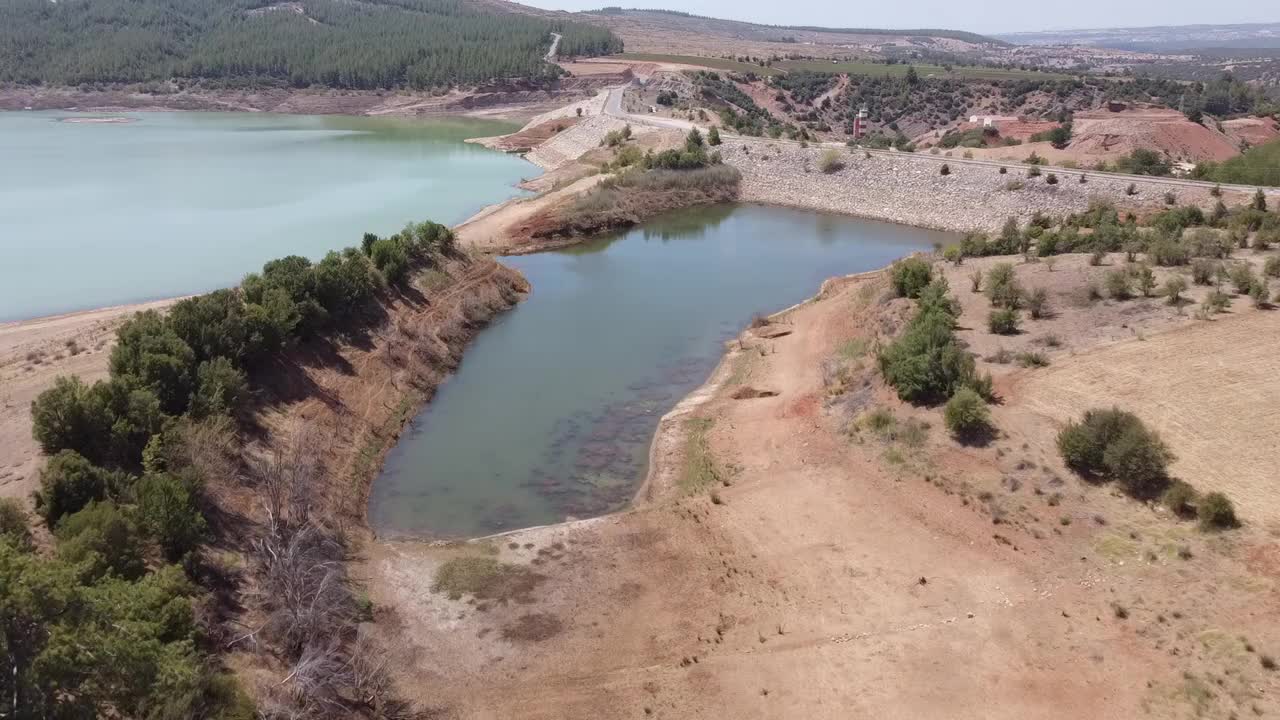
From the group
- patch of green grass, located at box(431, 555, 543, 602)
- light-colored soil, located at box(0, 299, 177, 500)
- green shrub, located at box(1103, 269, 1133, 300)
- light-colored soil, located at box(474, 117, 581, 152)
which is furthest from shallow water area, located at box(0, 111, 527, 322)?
green shrub, located at box(1103, 269, 1133, 300)

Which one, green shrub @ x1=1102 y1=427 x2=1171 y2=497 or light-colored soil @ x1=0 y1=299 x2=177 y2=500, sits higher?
light-colored soil @ x1=0 y1=299 x2=177 y2=500

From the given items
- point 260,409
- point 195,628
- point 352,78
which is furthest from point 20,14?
point 195,628

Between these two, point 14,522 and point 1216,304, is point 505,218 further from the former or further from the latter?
point 14,522

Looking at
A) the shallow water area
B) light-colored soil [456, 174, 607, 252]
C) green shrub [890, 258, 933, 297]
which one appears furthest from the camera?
light-colored soil [456, 174, 607, 252]

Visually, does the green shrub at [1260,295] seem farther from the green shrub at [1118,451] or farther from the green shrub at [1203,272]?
the green shrub at [1118,451]

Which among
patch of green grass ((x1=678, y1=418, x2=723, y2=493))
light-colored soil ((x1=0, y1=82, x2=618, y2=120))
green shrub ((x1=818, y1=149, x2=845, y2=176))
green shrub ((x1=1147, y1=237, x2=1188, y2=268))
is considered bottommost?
patch of green grass ((x1=678, y1=418, x2=723, y2=493))

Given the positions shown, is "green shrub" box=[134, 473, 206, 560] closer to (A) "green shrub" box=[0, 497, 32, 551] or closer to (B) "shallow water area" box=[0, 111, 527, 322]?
(A) "green shrub" box=[0, 497, 32, 551]

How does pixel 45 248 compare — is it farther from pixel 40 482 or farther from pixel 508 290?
pixel 40 482
